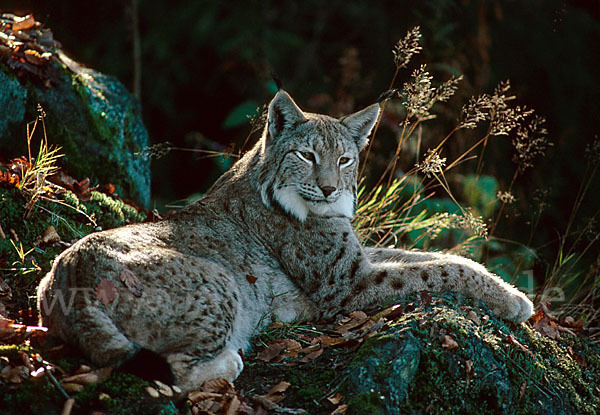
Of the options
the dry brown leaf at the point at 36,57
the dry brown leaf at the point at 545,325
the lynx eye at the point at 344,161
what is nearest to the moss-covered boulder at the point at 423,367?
the dry brown leaf at the point at 545,325

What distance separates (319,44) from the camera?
10.7m

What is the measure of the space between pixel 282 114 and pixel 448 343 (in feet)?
6.61

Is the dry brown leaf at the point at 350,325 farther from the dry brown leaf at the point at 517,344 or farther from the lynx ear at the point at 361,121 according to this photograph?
the lynx ear at the point at 361,121

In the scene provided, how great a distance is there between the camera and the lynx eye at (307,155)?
456cm

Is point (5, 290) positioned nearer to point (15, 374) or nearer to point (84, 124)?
point (15, 374)

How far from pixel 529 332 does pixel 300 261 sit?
5.56 ft

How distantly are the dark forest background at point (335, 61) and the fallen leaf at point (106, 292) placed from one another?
16.1ft

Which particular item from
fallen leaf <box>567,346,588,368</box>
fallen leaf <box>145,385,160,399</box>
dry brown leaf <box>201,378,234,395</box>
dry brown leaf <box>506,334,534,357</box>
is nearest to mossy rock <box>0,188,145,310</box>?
fallen leaf <box>145,385,160,399</box>

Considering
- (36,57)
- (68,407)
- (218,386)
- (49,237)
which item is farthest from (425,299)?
(36,57)

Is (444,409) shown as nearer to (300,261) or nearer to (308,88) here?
(300,261)

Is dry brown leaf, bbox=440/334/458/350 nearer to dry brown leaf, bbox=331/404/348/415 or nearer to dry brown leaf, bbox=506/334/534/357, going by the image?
dry brown leaf, bbox=506/334/534/357

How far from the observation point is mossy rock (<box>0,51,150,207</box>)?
529 cm

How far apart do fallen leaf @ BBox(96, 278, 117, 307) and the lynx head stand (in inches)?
59.6

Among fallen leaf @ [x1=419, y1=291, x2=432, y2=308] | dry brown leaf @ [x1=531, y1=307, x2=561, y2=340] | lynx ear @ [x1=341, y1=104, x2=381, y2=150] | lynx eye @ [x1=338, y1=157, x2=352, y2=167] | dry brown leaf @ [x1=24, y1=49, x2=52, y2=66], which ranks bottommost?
dry brown leaf @ [x1=531, y1=307, x2=561, y2=340]
